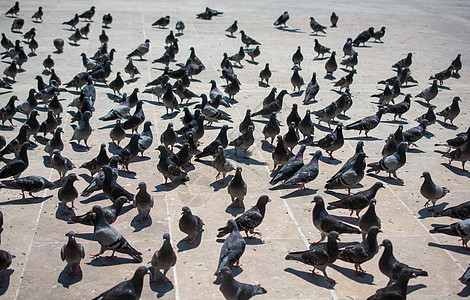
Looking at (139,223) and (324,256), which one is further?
(139,223)

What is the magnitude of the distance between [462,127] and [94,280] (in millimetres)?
11478

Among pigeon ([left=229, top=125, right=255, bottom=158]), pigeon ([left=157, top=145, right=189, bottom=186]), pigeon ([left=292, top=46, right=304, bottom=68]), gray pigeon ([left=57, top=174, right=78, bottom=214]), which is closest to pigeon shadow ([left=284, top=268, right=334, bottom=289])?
pigeon ([left=157, top=145, right=189, bottom=186])

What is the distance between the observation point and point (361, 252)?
7.62 m

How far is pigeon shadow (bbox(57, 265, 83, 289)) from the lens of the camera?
719 cm

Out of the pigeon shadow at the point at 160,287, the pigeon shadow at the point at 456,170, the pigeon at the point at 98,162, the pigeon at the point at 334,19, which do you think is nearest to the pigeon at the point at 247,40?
the pigeon at the point at 334,19

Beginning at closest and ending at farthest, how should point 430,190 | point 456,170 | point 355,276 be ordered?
point 355,276 → point 430,190 → point 456,170

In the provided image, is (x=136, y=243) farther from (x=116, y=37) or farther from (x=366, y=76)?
(x=116, y=37)

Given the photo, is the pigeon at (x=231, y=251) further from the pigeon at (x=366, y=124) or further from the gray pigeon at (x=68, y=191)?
the pigeon at (x=366, y=124)

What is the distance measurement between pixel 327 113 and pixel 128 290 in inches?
339

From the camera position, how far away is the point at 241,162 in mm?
11688

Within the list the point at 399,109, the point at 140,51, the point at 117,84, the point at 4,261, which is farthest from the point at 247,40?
the point at 4,261

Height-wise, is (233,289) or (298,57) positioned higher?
(233,289)

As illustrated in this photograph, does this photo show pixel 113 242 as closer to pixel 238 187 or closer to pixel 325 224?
pixel 238 187

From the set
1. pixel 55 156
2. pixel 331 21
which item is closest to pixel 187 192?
pixel 55 156
